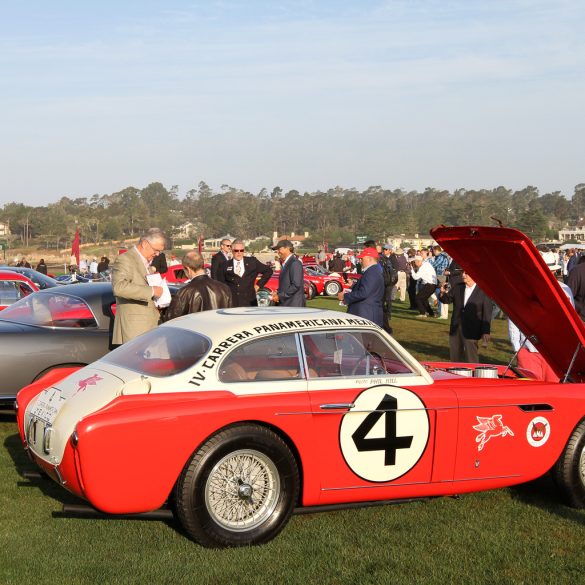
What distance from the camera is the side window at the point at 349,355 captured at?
226 inches

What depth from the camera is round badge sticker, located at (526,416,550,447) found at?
602cm

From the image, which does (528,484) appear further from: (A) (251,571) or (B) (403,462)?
(A) (251,571)

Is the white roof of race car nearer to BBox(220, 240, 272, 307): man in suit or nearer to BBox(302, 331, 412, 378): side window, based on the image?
BBox(302, 331, 412, 378): side window

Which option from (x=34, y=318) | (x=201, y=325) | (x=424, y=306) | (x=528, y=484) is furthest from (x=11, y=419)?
(x=424, y=306)

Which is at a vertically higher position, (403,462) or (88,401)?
(88,401)

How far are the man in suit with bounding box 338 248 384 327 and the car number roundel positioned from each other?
4.18 metres

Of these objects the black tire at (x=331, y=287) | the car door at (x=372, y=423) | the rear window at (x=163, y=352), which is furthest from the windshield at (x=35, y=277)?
the black tire at (x=331, y=287)

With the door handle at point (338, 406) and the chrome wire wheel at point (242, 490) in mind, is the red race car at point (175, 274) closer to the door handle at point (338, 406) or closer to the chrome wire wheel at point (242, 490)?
the door handle at point (338, 406)

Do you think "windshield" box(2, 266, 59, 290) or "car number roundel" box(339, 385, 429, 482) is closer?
"car number roundel" box(339, 385, 429, 482)

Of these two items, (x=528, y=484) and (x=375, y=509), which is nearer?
(x=375, y=509)

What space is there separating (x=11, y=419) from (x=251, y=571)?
5003mm

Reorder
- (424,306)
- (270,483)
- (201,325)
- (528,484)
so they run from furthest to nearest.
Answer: (424,306), (528,484), (201,325), (270,483)

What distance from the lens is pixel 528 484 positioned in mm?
6598

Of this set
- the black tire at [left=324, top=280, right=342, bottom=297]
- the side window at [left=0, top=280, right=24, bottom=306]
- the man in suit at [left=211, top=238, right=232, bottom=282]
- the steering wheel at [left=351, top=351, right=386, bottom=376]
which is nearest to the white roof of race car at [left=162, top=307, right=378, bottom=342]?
the steering wheel at [left=351, top=351, right=386, bottom=376]
